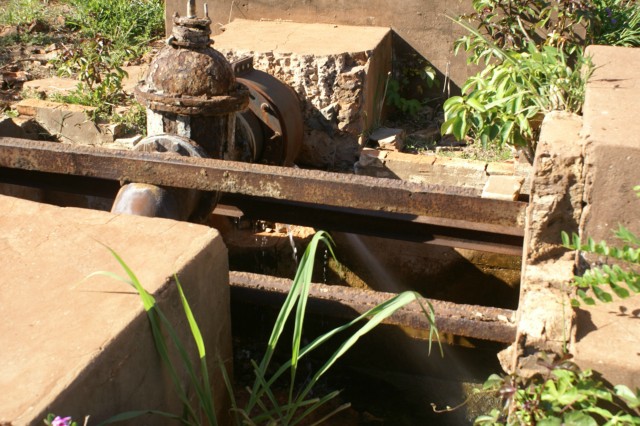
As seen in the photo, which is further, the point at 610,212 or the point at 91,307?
the point at 610,212

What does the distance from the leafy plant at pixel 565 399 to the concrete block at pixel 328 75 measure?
11.7 ft

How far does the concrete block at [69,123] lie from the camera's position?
18.5 feet

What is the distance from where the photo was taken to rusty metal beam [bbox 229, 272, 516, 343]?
2645 mm

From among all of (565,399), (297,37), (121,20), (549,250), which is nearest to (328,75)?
(297,37)

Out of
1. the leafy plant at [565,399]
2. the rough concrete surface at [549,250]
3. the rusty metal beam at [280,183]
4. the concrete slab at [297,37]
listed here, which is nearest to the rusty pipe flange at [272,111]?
the concrete slab at [297,37]

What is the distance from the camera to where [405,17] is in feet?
19.8

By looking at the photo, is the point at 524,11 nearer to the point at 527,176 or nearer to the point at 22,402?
the point at 527,176

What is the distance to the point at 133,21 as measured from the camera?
739cm

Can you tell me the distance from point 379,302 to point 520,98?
47.4 inches

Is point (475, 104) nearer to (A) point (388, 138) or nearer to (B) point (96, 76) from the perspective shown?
(A) point (388, 138)

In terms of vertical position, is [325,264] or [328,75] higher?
[328,75]

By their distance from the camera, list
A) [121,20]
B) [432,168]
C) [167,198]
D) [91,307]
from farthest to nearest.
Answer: [121,20] < [432,168] < [167,198] < [91,307]

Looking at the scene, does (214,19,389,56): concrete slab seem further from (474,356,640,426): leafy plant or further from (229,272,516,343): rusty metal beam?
(474,356,640,426): leafy plant

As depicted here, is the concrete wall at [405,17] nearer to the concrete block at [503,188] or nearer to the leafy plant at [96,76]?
the leafy plant at [96,76]
